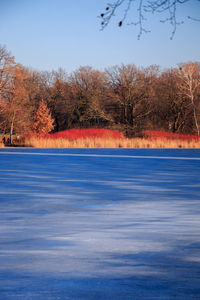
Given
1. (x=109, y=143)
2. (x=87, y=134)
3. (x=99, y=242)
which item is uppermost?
(x=87, y=134)

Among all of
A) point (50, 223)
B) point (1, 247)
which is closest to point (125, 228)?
point (50, 223)

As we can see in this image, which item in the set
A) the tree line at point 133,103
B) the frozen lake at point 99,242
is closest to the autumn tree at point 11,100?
the tree line at point 133,103

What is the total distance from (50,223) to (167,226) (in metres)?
1.46

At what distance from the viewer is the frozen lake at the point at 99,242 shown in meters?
3.30

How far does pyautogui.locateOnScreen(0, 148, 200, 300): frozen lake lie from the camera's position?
10.8 feet

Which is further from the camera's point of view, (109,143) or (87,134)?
(87,134)

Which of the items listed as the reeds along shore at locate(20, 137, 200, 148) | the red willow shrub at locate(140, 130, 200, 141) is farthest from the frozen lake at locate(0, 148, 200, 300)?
the red willow shrub at locate(140, 130, 200, 141)

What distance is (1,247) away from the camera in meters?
4.47

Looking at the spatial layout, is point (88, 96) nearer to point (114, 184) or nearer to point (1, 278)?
point (114, 184)

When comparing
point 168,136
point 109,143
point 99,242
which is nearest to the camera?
point 99,242

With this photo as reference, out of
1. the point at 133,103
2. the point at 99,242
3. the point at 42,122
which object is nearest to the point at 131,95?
the point at 133,103

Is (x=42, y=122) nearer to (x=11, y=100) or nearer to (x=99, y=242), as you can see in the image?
(x=11, y=100)

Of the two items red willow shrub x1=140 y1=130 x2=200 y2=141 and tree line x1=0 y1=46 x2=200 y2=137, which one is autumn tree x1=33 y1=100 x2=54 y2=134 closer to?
tree line x1=0 y1=46 x2=200 y2=137

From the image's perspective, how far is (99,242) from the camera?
470cm
